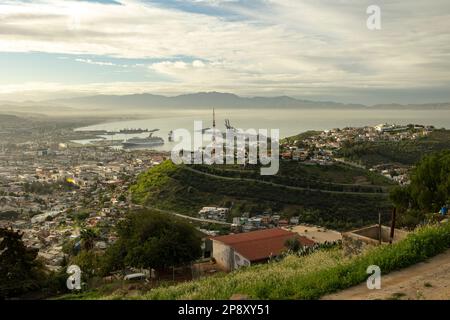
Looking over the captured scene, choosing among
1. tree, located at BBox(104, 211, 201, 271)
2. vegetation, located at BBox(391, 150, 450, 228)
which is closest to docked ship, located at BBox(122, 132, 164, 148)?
tree, located at BBox(104, 211, 201, 271)

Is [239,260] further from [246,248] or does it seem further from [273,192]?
[273,192]

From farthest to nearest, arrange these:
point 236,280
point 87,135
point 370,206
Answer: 1. point 87,135
2. point 370,206
3. point 236,280

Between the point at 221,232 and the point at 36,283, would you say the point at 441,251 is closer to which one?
the point at 36,283

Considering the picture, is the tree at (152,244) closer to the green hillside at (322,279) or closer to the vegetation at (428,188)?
the green hillside at (322,279)

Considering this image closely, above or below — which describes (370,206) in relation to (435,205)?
below

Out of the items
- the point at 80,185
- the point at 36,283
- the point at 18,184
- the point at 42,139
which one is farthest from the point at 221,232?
the point at 42,139

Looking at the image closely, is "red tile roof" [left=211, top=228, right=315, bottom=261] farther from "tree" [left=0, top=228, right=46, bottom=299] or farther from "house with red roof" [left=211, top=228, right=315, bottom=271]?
"tree" [left=0, top=228, right=46, bottom=299]

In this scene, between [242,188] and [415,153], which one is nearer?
[242,188]
